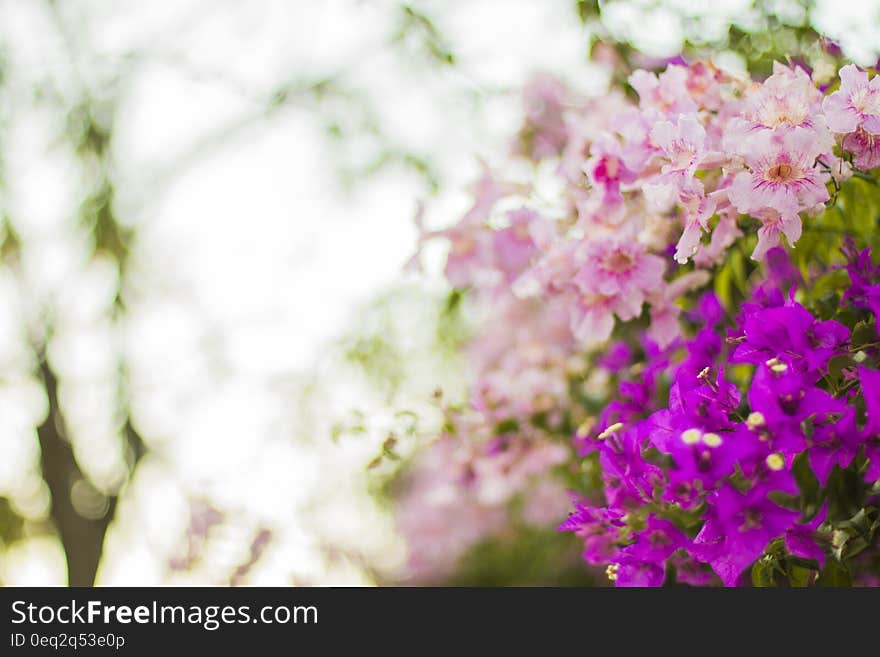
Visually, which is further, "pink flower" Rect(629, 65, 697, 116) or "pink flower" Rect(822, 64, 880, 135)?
"pink flower" Rect(629, 65, 697, 116)

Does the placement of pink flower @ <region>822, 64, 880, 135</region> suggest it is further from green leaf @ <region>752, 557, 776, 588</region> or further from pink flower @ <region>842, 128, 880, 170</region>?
green leaf @ <region>752, 557, 776, 588</region>

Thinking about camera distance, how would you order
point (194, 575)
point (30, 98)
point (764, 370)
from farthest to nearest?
1. point (30, 98)
2. point (194, 575)
3. point (764, 370)

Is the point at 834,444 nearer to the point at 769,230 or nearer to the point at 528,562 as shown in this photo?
the point at 769,230

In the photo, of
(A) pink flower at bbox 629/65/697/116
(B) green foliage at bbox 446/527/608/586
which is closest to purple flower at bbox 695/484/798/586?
(A) pink flower at bbox 629/65/697/116

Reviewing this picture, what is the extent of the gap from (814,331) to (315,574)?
139 cm

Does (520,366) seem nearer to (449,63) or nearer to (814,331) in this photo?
(449,63)

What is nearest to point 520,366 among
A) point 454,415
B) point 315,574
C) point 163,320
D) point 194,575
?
point 454,415

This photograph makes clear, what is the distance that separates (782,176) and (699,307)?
0.93 feet

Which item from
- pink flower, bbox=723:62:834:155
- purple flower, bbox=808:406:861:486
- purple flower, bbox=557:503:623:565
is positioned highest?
pink flower, bbox=723:62:834:155

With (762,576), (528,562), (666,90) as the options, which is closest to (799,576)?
(762,576)

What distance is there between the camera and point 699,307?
2.85ft

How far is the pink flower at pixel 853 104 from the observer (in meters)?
0.59

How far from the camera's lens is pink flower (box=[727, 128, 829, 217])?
0.59 meters

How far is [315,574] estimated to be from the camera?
1.80 metres
